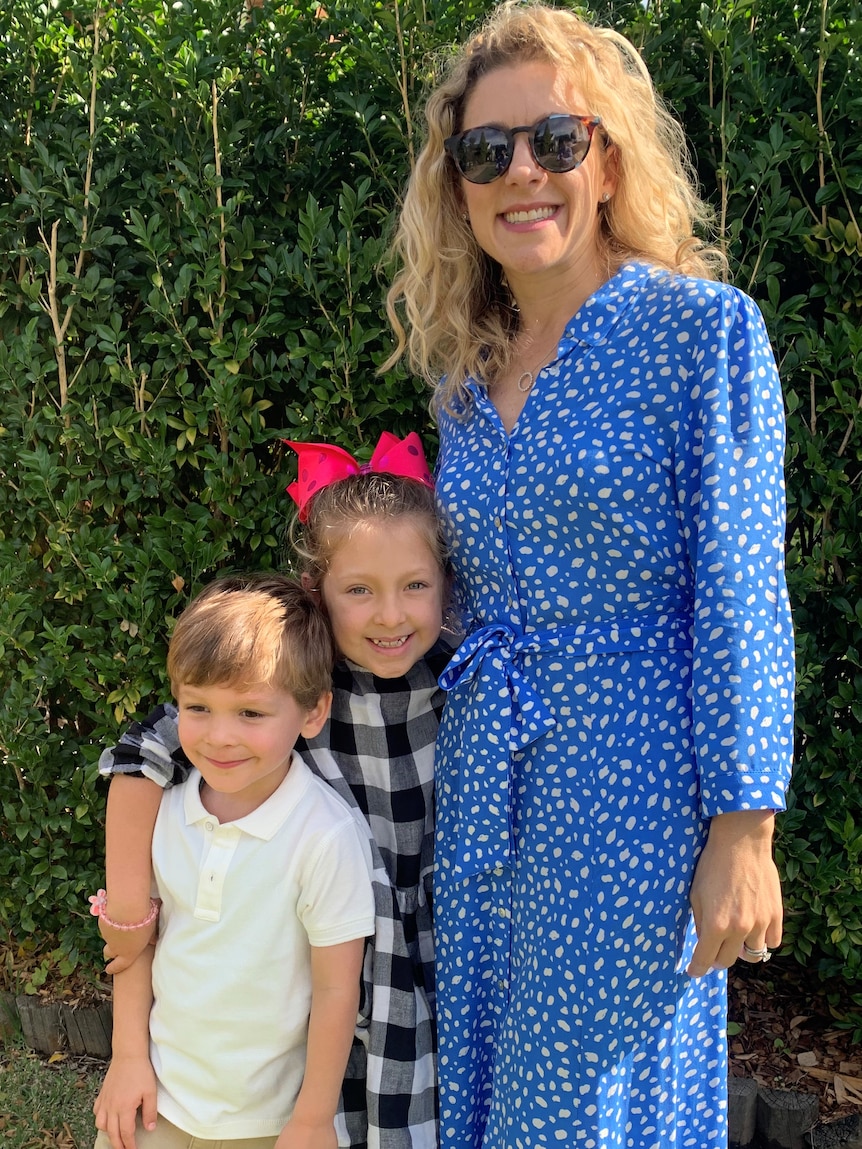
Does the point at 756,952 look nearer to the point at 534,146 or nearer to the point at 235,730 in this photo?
the point at 235,730

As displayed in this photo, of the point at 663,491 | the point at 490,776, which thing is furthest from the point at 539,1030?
the point at 663,491

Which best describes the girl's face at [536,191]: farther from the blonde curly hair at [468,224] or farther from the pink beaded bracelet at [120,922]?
the pink beaded bracelet at [120,922]

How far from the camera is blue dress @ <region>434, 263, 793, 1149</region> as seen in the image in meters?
1.56

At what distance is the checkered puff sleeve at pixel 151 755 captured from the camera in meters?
2.01

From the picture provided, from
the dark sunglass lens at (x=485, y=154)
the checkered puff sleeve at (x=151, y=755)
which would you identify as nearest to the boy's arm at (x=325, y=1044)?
the checkered puff sleeve at (x=151, y=755)

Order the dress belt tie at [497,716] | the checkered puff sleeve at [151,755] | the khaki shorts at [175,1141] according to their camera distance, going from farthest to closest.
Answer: the checkered puff sleeve at [151,755], the khaki shorts at [175,1141], the dress belt tie at [497,716]

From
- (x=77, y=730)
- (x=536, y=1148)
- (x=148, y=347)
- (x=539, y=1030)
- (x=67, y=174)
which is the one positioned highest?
(x=67, y=174)

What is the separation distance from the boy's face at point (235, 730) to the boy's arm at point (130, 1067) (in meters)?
0.47

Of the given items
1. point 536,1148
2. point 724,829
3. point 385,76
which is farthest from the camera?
point 385,76

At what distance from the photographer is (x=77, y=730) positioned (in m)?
2.96

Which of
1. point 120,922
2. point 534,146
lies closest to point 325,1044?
point 120,922

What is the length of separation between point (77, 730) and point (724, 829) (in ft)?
6.79

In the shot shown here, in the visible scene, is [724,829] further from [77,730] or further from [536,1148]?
[77,730]

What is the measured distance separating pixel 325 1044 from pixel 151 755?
25.7 inches
